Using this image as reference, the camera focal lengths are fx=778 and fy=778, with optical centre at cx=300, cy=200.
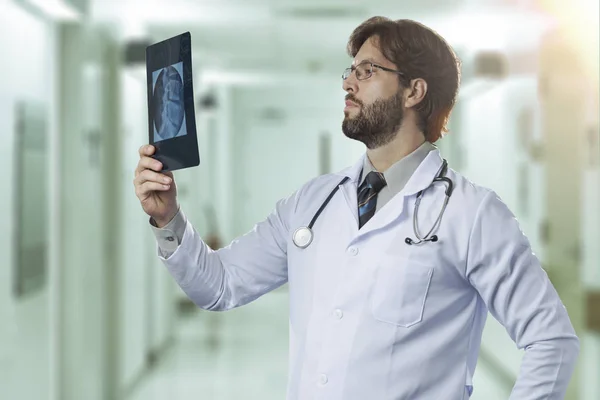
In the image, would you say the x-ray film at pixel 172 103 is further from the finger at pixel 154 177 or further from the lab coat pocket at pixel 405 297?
the lab coat pocket at pixel 405 297

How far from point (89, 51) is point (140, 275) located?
1991mm

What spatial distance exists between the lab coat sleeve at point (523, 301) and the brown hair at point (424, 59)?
27 centimetres

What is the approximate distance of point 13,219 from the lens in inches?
121

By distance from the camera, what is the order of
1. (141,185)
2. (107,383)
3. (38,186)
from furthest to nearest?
(107,383) → (38,186) → (141,185)

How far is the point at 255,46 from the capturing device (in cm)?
692

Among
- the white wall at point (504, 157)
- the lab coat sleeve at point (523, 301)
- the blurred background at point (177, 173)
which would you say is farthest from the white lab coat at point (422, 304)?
the white wall at point (504, 157)

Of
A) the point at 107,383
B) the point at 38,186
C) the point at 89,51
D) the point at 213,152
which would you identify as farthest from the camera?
the point at 213,152

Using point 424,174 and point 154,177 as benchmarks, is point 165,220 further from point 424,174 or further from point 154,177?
point 424,174

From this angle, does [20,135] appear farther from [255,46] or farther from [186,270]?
[255,46]

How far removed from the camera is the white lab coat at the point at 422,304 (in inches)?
51.8

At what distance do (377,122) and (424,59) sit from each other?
0.16m

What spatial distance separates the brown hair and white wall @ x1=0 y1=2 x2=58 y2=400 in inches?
74.1

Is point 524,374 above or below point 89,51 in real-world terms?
below

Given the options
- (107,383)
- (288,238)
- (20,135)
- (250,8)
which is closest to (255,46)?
(250,8)
